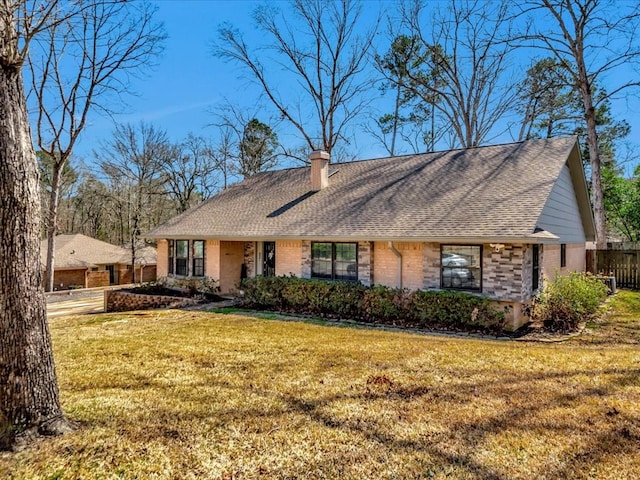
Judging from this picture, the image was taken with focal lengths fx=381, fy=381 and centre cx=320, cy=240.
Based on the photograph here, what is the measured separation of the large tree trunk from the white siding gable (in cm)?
982

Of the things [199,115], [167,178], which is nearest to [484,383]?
[199,115]

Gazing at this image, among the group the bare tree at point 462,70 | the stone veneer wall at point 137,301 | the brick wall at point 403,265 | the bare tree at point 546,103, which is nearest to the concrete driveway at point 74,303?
the stone veneer wall at point 137,301

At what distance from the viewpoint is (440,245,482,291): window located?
31.2ft

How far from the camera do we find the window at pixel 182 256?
15477 mm

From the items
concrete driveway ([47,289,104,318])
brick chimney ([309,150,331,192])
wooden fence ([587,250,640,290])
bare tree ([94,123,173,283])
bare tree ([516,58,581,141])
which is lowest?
concrete driveway ([47,289,104,318])

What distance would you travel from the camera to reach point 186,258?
15477 mm

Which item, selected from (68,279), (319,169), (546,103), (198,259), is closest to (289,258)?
(319,169)

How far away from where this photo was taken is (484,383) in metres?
4.88

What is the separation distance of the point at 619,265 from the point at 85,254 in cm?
3104

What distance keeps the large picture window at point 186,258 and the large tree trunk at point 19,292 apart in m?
11.8

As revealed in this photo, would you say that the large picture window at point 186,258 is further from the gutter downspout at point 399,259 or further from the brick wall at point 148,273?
the brick wall at point 148,273

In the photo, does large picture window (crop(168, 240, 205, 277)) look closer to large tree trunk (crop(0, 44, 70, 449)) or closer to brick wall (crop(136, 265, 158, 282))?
large tree trunk (crop(0, 44, 70, 449))

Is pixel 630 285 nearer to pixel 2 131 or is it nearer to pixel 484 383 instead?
pixel 484 383

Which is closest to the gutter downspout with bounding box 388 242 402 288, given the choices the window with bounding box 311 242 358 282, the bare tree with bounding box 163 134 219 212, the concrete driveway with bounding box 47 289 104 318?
the window with bounding box 311 242 358 282
